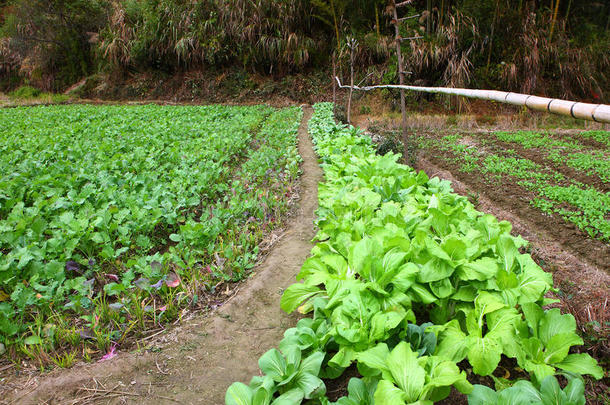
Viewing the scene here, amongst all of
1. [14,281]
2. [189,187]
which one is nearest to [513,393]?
[14,281]

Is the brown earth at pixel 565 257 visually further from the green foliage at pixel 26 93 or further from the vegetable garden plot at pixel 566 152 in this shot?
the green foliage at pixel 26 93

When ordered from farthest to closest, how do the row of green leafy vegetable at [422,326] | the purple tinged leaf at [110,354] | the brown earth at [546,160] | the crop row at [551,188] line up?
the brown earth at [546,160] < the crop row at [551,188] < the purple tinged leaf at [110,354] < the row of green leafy vegetable at [422,326]

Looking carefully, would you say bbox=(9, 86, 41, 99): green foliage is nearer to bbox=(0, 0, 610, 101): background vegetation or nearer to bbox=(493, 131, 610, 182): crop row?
bbox=(0, 0, 610, 101): background vegetation

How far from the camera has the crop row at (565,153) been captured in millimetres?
4926

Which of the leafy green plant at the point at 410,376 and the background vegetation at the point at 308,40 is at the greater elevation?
the background vegetation at the point at 308,40

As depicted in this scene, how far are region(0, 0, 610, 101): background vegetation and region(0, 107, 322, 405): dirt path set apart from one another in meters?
11.7

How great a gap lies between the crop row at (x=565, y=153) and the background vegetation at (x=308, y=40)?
5519mm

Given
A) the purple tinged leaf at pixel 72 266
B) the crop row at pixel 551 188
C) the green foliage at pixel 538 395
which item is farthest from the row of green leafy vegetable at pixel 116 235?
the crop row at pixel 551 188

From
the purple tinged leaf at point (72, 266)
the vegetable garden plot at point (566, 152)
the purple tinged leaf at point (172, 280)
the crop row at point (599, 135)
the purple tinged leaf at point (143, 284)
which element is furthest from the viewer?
the crop row at point (599, 135)

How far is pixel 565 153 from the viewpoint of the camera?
6.00m

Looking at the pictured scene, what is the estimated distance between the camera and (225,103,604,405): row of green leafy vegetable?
1226 millimetres

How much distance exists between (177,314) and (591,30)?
57.7 feet

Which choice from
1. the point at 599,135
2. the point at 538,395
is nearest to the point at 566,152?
the point at 599,135

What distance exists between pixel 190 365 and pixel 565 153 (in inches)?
263
